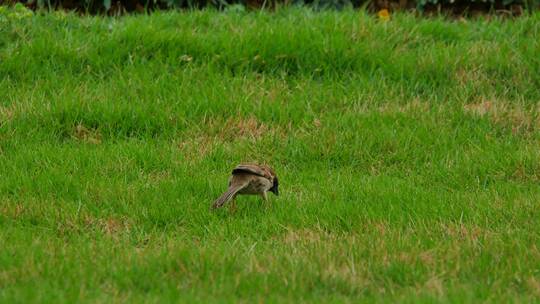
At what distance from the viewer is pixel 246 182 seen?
267 inches

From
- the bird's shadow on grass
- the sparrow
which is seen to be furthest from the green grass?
the sparrow

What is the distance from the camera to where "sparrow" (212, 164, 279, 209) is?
6.74 metres

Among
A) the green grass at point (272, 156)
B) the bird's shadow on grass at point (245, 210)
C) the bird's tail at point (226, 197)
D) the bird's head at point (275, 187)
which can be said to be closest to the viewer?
the green grass at point (272, 156)

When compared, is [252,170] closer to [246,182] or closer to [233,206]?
[246,182]

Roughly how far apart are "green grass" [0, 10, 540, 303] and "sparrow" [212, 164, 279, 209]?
156 mm

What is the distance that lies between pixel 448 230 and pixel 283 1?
5.20 m

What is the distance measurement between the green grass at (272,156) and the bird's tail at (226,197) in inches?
4.8

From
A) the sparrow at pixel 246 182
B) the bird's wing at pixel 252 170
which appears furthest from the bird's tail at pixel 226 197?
the bird's wing at pixel 252 170

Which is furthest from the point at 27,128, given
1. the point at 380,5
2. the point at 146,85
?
the point at 380,5

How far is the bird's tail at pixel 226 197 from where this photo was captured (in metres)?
6.71

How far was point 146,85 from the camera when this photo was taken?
29.2ft

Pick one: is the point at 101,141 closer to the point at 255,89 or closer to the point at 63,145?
the point at 63,145

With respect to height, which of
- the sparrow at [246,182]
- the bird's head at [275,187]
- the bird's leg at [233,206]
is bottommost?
the bird's leg at [233,206]

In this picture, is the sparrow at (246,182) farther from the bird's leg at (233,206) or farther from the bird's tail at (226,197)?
the bird's leg at (233,206)
